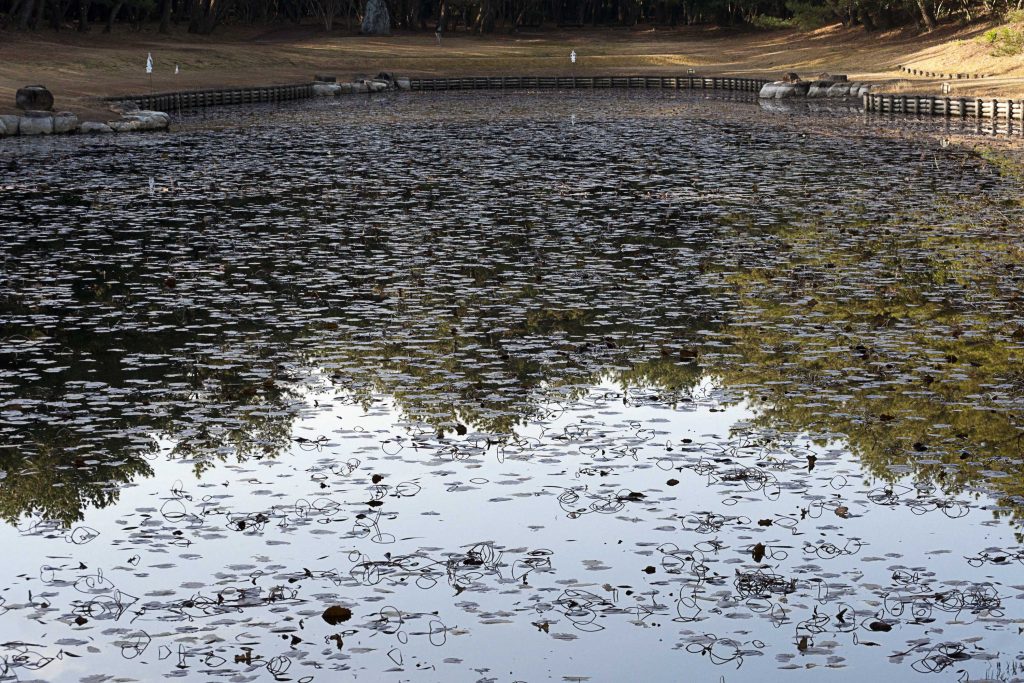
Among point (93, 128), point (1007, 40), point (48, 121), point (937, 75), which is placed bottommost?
point (93, 128)

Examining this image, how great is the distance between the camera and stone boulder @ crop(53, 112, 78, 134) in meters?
56.6

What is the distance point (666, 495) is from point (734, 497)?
60 cm

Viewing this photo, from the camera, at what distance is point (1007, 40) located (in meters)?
73.4

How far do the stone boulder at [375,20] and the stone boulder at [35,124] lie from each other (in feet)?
248

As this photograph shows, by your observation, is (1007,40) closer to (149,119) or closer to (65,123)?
(149,119)

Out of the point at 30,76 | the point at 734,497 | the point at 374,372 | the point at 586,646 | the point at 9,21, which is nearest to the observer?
the point at 586,646

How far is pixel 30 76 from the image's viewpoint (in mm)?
72875

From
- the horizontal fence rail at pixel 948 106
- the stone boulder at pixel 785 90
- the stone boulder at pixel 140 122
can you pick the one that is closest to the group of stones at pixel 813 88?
the stone boulder at pixel 785 90

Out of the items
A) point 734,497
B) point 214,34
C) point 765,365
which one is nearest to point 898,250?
point 765,365

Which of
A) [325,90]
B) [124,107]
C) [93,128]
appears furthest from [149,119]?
[325,90]

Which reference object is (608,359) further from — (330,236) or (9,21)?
(9,21)

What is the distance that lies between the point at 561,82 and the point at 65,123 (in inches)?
1955

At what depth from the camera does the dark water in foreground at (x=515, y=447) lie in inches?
384

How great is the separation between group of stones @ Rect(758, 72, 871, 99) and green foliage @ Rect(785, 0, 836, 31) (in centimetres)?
3000
